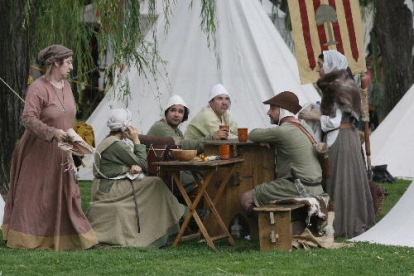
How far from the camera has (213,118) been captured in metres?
8.52

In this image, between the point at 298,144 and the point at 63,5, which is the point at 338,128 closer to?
the point at 298,144

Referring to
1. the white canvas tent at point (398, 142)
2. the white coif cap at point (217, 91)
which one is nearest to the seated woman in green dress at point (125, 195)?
the white coif cap at point (217, 91)

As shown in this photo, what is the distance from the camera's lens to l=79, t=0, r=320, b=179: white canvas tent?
11.4 m

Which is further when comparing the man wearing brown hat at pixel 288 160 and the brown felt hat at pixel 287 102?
the brown felt hat at pixel 287 102

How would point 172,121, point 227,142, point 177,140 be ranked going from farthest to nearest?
point 172,121, point 177,140, point 227,142

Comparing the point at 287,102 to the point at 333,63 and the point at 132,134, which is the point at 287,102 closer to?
the point at 333,63

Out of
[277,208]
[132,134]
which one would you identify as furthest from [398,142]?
[277,208]

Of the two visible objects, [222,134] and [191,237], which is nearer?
[191,237]

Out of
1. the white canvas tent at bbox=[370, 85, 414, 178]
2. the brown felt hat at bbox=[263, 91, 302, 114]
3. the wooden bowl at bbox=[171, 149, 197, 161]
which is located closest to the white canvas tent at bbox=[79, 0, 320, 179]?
the white canvas tent at bbox=[370, 85, 414, 178]

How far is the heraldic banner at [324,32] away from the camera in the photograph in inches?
Result: 361

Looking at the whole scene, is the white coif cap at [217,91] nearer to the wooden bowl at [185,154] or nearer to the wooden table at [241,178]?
the wooden table at [241,178]

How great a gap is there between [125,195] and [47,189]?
1.96 feet

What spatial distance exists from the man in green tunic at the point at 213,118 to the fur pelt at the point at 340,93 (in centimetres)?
87

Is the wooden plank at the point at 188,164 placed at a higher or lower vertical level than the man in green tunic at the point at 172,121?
lower
